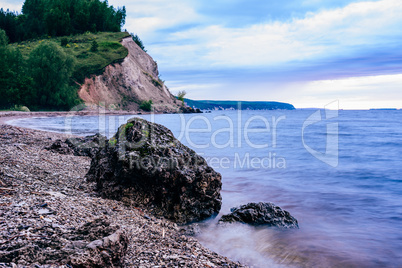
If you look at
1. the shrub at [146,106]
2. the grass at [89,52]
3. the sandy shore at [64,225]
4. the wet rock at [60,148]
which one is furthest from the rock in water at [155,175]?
the shrub at [146,106]

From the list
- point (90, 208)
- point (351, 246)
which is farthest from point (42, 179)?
point (351, 246)

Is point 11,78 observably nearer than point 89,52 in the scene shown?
Yes

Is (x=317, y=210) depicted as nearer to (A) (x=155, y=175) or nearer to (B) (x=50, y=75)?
(A) (x=155, y=175)

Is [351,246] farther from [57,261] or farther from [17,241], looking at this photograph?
[17,241]

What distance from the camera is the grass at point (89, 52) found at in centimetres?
5736

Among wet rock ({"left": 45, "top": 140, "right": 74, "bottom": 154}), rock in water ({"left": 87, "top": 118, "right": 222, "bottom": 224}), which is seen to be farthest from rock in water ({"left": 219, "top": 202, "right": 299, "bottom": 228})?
wet rock ({"left": 45, "top": 140, "right": 74, "bottom": 154})

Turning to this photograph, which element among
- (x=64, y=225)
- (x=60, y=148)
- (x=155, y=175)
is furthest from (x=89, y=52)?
(x=64, y=225)

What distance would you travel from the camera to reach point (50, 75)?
152ft

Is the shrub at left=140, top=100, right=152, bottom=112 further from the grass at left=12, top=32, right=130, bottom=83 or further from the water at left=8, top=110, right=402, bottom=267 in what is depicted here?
the water at left=8, top=110, right=402, bottom=267

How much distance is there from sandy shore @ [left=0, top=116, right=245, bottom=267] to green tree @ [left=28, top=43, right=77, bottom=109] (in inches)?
1832

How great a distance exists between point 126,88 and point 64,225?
65306 mm

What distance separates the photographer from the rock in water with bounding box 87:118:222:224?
4.97 metres

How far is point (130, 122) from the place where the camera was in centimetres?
566

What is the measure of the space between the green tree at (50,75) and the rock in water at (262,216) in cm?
4823
